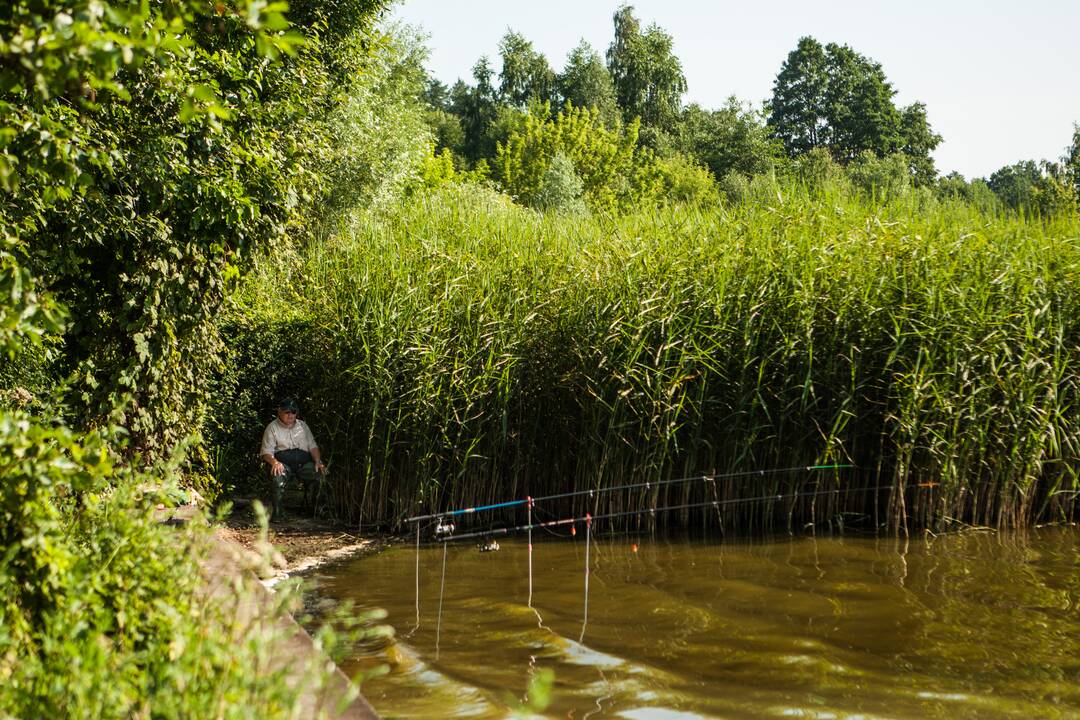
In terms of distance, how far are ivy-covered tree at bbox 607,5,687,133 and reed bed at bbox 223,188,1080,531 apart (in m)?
59.9

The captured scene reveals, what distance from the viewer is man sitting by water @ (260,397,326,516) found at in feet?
34.6

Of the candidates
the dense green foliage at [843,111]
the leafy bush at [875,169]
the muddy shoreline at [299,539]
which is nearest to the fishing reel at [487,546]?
the muddy shoreline at [299,539]

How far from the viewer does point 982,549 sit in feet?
30.5

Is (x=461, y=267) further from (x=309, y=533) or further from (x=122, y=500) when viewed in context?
(x=122, y=500)

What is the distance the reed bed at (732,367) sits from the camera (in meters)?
9.57

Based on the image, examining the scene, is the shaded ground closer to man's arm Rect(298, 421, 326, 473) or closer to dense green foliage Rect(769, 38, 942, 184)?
man's arm Rect(298, 421, 326, 473)

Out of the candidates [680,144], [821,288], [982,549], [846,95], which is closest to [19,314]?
[821,288]

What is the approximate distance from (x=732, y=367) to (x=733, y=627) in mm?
3172

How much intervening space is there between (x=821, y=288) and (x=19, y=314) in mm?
7701

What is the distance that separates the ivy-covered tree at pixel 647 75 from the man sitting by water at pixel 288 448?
60.3 meters

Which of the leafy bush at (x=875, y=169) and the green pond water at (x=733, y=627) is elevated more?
the leafy bush at (x=875, y=169)

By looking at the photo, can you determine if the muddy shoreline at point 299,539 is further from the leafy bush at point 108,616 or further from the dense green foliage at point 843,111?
the dense green foliage at point 843,111

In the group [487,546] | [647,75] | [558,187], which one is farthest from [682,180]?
[487,546]

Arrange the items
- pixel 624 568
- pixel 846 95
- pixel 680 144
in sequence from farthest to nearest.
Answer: pixel 846 95 → pixel 680 144 → pixel 624 568
